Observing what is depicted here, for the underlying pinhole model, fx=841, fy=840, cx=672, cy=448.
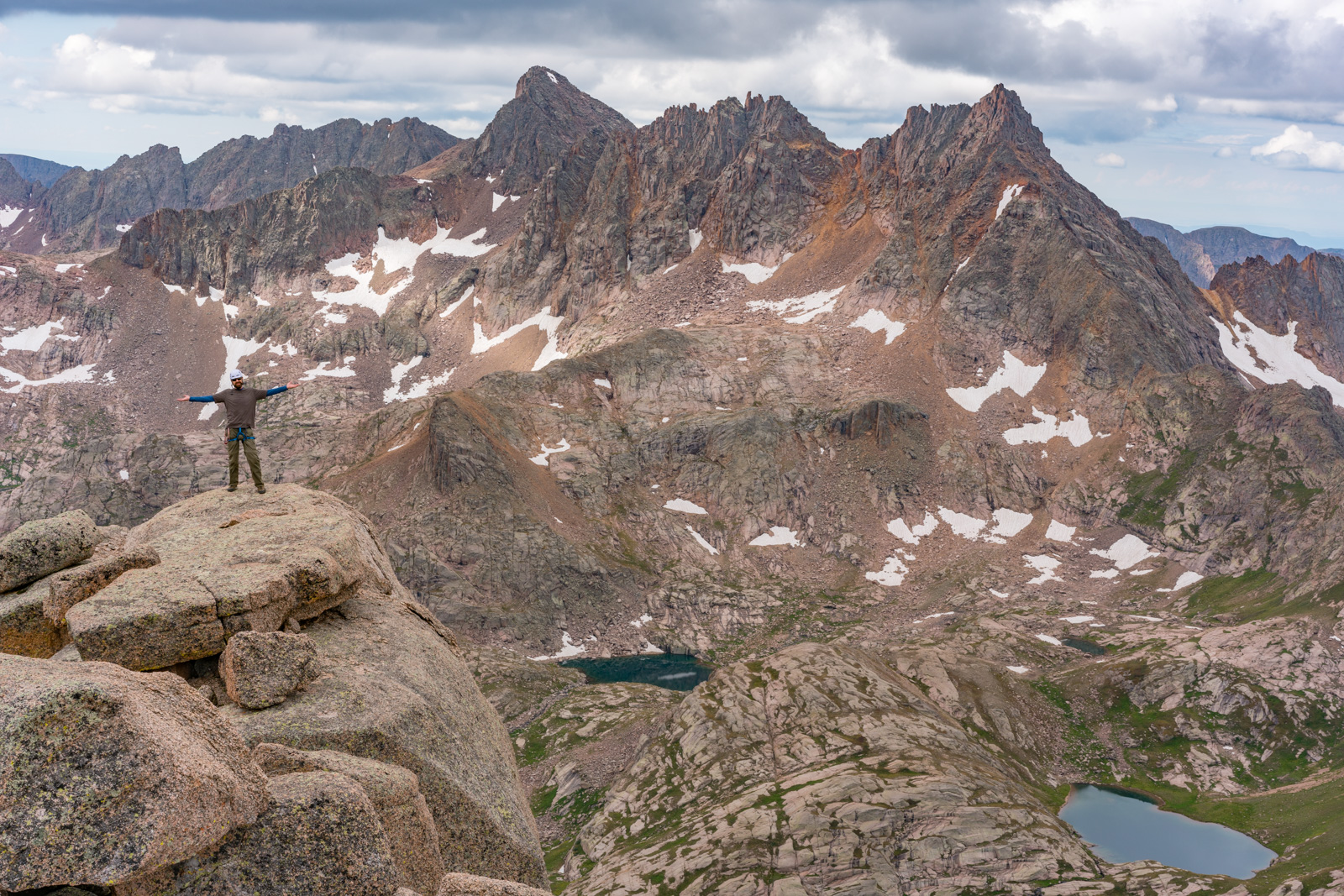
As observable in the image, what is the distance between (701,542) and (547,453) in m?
39.9

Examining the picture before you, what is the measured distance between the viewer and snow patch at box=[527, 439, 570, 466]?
18475 cm

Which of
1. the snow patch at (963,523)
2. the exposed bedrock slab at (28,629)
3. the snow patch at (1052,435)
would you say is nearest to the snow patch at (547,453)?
→ the snow patch at (963,523)

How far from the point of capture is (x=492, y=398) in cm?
19325

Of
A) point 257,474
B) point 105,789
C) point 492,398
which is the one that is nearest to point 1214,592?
point 492,398

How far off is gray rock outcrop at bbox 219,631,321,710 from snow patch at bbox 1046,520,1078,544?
18405 cm

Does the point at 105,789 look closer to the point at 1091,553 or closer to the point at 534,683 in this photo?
the point at 534,683

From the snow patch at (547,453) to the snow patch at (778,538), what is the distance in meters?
46.8

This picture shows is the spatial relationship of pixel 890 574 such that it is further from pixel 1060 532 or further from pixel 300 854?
pixel 300 854

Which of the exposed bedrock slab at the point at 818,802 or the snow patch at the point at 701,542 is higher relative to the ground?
the exposed bedrock slab at the point at 818,802

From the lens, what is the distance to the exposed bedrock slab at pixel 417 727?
17141mm

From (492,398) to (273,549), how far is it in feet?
572

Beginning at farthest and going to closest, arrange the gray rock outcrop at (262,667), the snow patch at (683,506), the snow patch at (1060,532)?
the snow patch at (683,506), the snow patch at (1060,532), the gray rock outcrop at (262,667)

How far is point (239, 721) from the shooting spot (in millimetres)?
16281

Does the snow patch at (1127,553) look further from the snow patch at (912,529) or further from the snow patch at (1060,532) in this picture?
the snow patch at (912,529)
